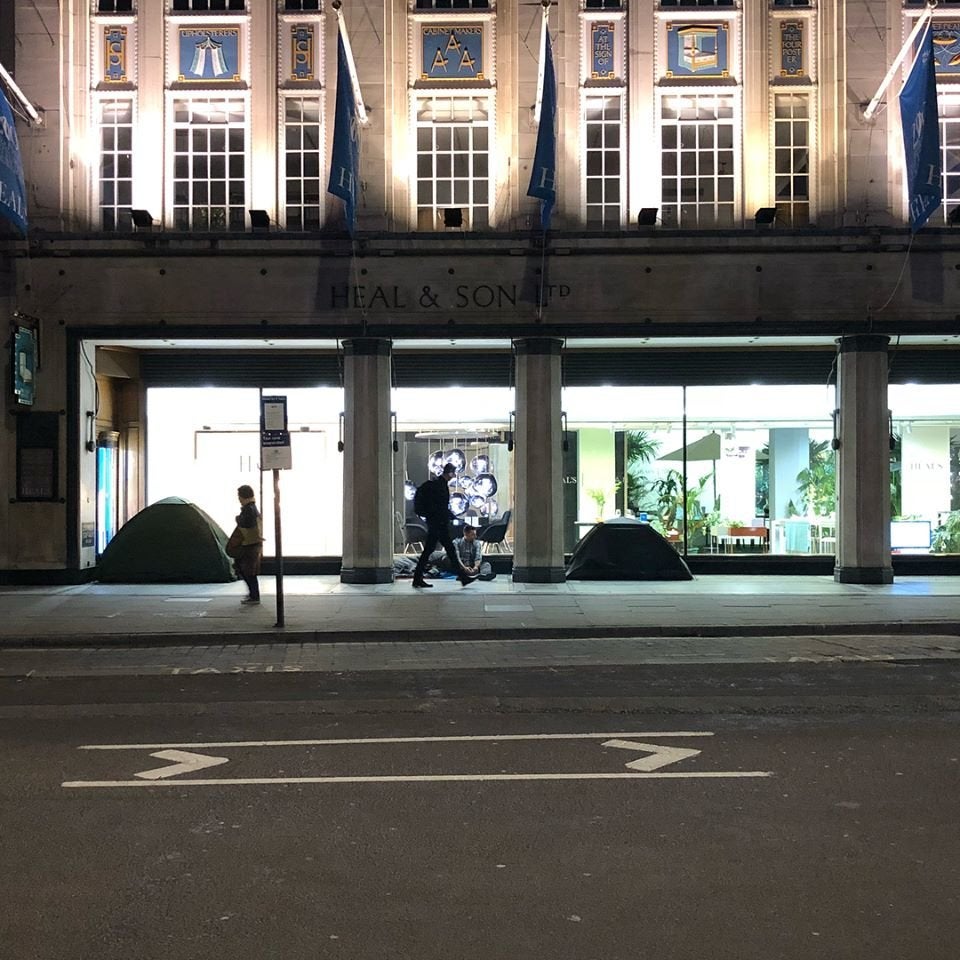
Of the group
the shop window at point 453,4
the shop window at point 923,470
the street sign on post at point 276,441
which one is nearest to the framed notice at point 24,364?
the street sign on post at point 276,441

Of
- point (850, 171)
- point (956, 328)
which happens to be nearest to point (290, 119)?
point (850, 171)

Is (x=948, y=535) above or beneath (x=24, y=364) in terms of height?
beneath

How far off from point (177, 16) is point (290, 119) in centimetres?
264

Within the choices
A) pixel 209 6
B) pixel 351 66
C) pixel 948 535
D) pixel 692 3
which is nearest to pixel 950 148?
pixel 692 3

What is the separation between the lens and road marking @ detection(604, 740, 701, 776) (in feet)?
23.4

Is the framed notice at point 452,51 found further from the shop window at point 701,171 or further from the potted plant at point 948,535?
the potted plant at point 948,535

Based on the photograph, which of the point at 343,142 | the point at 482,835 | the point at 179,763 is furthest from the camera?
the point at 343,142

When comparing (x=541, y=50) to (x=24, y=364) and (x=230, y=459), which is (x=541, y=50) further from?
(x=24, y=364)

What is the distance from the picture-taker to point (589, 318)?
1878 cm

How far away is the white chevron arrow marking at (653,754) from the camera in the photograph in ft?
23.4

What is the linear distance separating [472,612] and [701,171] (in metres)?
9.25

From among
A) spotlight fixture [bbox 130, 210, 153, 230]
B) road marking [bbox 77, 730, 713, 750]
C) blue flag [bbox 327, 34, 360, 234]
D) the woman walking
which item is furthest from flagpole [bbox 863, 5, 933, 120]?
road marking [bbox 77, 730, 713, 750]

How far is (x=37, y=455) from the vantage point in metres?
18.7

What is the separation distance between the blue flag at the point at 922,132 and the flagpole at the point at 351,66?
28.7 feet
